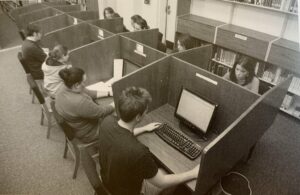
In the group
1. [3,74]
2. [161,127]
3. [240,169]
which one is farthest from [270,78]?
[3,74]

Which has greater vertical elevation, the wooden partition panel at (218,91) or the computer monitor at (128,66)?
the wooden partition panel at (218,91)

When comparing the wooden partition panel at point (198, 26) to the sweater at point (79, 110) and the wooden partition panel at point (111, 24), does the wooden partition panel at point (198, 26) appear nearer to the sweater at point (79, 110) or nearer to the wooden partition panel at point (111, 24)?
the wooden partition panel at point (111, 24)

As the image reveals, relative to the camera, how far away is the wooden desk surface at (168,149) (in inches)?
70.3

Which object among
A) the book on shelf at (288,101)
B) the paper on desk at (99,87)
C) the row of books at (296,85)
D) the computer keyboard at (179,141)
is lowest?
the book on shelf at (288,101)

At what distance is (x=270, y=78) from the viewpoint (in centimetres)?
352

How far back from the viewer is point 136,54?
2.70m

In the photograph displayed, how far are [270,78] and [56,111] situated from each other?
Answer: 285cm

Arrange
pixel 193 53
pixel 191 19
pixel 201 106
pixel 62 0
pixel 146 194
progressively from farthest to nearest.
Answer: pixel 62 0 → pixel 191 19 → pixel 193 53 → pixel 201 106 → pixel 146 194

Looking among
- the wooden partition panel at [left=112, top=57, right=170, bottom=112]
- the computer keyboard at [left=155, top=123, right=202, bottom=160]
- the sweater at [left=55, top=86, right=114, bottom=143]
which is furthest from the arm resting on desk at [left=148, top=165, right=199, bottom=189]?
the sweater at [left=55, top=86, right=114, bottom=143]

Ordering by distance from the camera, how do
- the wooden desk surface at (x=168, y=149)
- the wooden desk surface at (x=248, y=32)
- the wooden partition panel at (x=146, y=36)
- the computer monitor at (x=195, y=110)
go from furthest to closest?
the wooden desk surface at (x=248, y=32), the wooden partition panel at (x=146, y=36), the computer monitor at (x=195, y=110), the wooden desk surface at (x=168, y=149)

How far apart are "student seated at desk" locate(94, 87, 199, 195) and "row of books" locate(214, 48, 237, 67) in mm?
2677

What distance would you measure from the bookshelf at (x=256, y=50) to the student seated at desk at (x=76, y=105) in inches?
68.2

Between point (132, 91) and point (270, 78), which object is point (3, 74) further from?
point (270, 78)

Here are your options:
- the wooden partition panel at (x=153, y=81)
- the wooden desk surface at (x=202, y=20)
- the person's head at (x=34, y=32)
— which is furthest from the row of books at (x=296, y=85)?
the person's head at (x=34, y=32)
